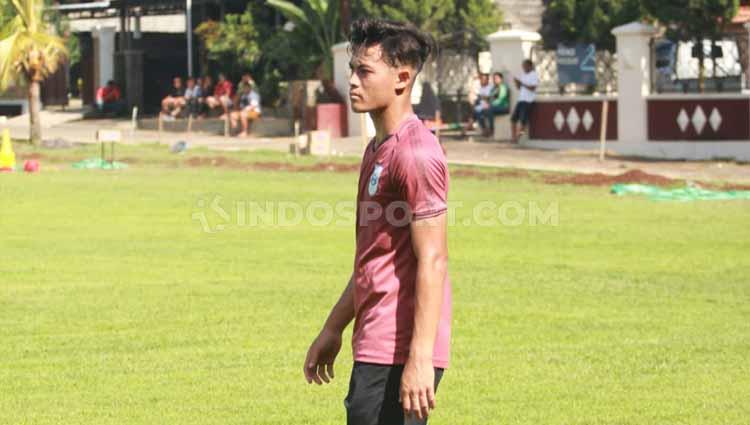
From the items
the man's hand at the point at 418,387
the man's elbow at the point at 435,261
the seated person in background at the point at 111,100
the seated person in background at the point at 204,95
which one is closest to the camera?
the man's hand at the point at 418,387

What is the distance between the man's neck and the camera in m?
5.01

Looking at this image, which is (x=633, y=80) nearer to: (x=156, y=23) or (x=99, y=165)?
(x=99, y=165)

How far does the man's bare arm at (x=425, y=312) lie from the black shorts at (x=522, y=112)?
30.2 meters

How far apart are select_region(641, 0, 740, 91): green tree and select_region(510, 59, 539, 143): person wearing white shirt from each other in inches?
134

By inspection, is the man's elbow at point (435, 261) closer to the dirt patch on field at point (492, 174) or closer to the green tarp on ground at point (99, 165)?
the dirt patch on field at point (492, 174)

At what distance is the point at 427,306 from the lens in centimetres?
482

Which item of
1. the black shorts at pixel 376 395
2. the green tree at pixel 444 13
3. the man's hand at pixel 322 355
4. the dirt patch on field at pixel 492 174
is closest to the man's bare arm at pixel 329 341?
the man's hand at pixel 322 355

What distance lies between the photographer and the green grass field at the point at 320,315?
8664 millimetres

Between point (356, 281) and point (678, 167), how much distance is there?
82.0 feet

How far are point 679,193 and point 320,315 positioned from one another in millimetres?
12933

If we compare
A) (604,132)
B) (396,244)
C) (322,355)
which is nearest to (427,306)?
(396,244)

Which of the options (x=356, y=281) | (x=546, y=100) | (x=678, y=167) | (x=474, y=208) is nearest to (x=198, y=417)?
(x=356, y=281)

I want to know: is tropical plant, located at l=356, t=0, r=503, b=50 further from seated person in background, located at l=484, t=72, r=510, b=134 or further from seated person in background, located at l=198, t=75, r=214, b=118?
seated person in background, located at l=198, t=75, r=214, b=118

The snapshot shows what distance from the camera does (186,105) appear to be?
47.0 meters
